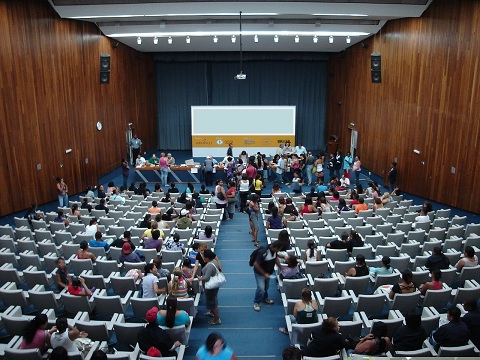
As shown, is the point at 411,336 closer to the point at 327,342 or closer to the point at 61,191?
the point at 327,342

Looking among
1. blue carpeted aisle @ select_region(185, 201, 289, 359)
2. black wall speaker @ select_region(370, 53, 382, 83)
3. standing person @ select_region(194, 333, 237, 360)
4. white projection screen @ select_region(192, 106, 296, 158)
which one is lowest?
blue carpeted aisle @ select_region(185, 201, 289, 359)

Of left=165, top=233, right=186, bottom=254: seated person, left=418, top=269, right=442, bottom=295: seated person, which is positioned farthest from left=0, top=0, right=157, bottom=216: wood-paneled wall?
left=418, top=269, right=442, bottom=295: seated person

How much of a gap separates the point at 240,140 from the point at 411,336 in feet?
58.0

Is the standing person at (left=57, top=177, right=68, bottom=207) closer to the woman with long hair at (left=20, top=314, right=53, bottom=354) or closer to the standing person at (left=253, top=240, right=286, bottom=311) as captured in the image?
the standing person at (left=253, top=240, right=286, bottom=311)

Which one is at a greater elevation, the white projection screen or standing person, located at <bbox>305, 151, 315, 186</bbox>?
the white projection screen

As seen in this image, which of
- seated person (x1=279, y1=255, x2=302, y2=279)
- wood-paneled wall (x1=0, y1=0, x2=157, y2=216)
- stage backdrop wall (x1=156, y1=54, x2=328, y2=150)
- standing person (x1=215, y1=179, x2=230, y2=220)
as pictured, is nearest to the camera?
seated person (x1=279, y1=255, x2=302, y2=279)

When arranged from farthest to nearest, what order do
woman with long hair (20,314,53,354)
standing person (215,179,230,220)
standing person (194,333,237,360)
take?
standing person (215,179,230,220)
woman with long hair (20,314,53,354)
standing person (194,333,237,360)

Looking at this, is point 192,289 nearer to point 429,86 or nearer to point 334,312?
point 334,312

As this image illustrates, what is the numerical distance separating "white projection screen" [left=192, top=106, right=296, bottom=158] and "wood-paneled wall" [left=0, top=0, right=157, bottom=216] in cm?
452

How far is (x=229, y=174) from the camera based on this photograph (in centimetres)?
1638

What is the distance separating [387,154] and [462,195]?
4.40 metres

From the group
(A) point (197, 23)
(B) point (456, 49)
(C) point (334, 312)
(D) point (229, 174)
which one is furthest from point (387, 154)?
(C) point (334, 312)

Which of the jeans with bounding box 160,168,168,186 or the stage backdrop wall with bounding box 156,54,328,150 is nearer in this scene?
the jeans with bounding box 160,168,168,186

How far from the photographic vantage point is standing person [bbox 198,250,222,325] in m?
6.31
